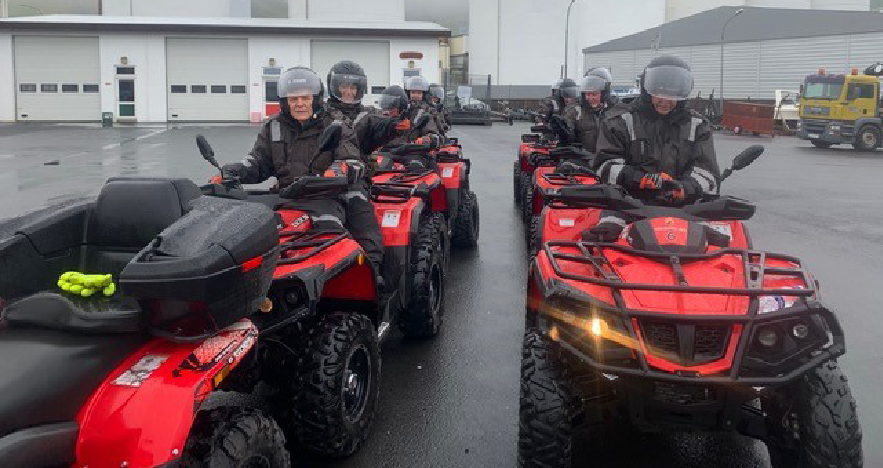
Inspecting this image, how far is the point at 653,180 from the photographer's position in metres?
4.71

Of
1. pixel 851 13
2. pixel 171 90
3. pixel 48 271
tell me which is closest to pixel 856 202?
pixel 48 271

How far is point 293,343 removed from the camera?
3846 mm

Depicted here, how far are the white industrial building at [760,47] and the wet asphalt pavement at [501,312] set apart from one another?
30418mm

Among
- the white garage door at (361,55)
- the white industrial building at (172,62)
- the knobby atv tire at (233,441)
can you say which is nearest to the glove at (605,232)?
the knobby atv tire at (233,441)

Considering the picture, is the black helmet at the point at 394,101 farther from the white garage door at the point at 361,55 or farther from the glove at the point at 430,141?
the white garage door at the point at 361,55

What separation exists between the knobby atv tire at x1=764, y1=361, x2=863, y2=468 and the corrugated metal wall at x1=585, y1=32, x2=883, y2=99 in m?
49.6

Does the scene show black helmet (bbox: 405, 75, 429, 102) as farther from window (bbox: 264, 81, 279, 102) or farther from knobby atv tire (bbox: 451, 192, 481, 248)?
window (bbox: 264, 81, 279, 102)

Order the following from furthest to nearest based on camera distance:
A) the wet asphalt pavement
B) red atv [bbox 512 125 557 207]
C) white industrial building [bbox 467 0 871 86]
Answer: white industrial building [bbox 467 0 871 86] < red atv [bbox 512 125 557 207] < the wet asphalt pavement

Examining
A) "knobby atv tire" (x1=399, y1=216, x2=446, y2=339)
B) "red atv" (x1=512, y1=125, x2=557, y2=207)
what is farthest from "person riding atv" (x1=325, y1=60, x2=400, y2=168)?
"red atv" (x1=512, y1=125, x2=557, y2=207)

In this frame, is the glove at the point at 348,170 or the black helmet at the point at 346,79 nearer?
the glove at the point at 348,170

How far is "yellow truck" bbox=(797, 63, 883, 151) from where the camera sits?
29203mm

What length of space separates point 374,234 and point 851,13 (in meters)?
58.6

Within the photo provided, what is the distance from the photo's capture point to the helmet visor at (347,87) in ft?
23.7

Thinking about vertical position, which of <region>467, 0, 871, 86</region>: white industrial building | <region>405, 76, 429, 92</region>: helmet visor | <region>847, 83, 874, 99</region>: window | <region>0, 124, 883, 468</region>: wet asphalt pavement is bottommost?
<region>0, 124, 883, 468</region>: wet asphalt pavement
